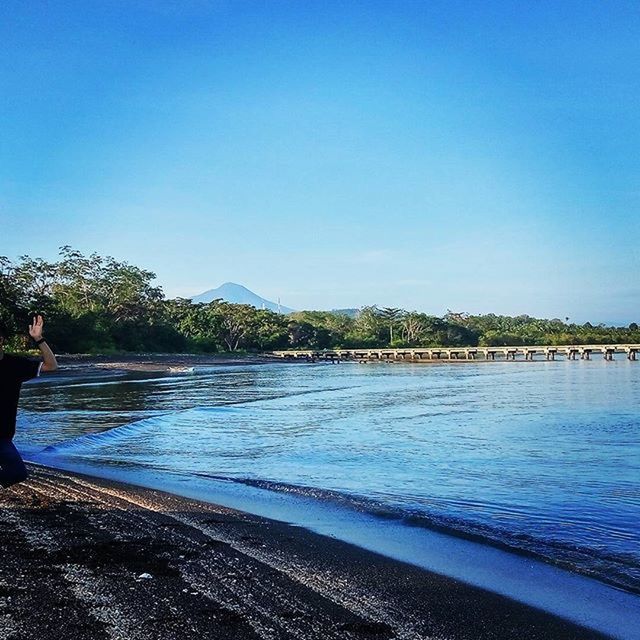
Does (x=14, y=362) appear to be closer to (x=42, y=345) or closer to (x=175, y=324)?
(x=42, y=345)

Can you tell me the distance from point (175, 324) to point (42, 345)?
353 ft

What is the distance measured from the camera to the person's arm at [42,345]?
5836 mm

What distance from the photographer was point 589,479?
1205cm

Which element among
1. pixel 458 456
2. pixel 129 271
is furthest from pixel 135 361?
pixel 458 456

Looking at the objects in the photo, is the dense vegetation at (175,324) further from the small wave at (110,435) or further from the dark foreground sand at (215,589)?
the dark foreground sand at (215,589)

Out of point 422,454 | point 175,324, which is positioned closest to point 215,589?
point 422,454

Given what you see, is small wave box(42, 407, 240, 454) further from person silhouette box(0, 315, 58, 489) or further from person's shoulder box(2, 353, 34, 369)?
person's shoulder box(2, 353, 34, 369)

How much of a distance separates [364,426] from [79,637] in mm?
17573

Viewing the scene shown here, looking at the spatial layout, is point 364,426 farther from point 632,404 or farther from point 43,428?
point 632,404

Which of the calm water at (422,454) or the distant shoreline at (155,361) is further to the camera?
the distant shoreline at (155,361)

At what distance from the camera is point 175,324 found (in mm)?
111625

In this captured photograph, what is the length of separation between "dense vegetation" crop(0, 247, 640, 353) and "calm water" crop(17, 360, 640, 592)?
36.1 m

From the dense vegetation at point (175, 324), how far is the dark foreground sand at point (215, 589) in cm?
5058

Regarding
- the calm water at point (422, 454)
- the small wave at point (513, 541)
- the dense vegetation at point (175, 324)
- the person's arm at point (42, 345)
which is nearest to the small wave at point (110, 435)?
the calm water at point (422, 454)
